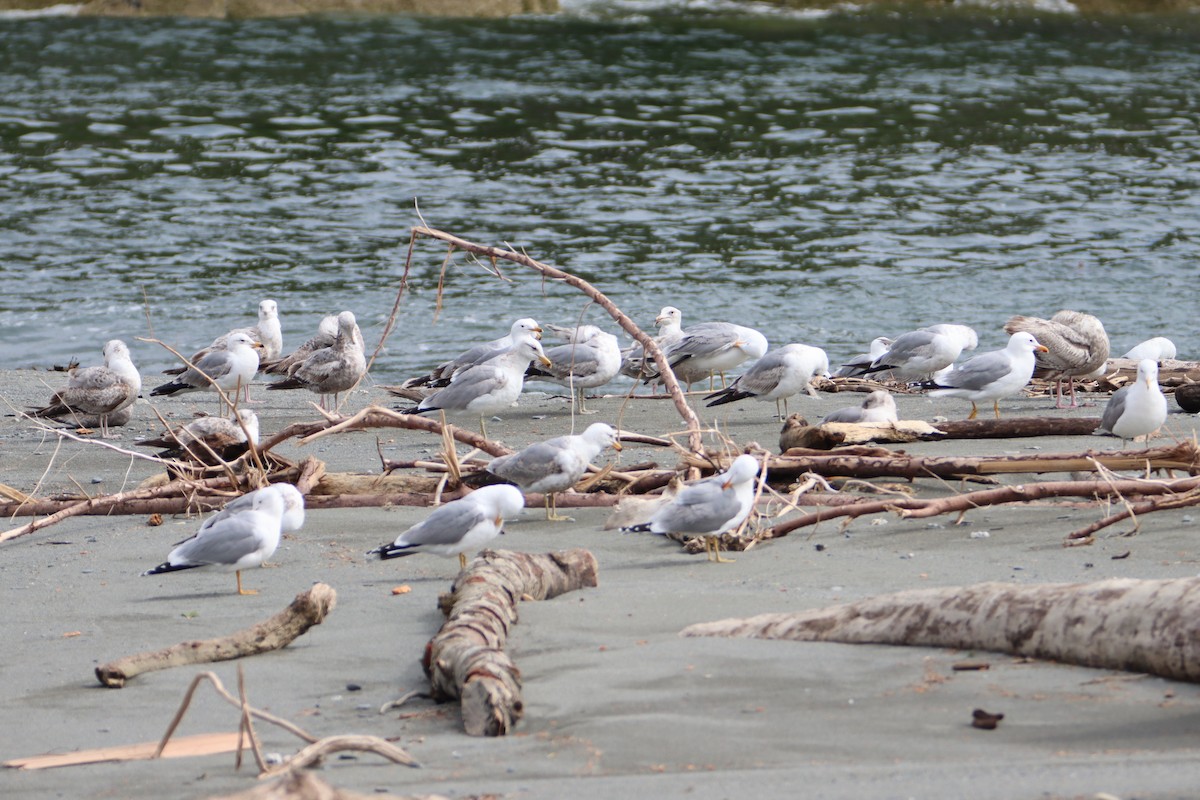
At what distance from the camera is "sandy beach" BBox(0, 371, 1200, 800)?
4129 mm

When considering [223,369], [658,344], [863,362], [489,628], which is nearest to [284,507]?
[489,628]

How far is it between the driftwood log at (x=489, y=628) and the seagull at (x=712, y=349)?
6026 millimetres

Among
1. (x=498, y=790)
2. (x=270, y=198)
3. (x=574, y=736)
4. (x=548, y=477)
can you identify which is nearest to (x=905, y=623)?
(x=574, y=736)

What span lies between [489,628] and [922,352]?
292 inches

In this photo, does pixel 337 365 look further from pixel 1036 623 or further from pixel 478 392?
pixel 1036 623

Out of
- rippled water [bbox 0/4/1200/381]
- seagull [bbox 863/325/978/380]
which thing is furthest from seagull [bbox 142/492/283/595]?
rippled water [bbox 0/4/1200/381]

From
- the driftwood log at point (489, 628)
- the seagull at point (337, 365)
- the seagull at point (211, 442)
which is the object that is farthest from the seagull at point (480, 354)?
the driftwood log at point (489, 628)

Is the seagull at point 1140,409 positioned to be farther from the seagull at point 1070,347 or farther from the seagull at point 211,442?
the seagull at point 211,442

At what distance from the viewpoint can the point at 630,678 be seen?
500cm

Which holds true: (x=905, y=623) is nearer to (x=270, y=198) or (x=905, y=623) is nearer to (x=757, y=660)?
(x=757, y=660)

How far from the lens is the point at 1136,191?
23891mm

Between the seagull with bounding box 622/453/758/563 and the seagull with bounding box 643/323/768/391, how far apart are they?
528 cm

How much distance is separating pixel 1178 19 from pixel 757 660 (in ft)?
143

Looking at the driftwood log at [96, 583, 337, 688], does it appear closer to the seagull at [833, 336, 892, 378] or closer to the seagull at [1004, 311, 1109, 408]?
the seagull at [1004, 311, 1109, 408]
